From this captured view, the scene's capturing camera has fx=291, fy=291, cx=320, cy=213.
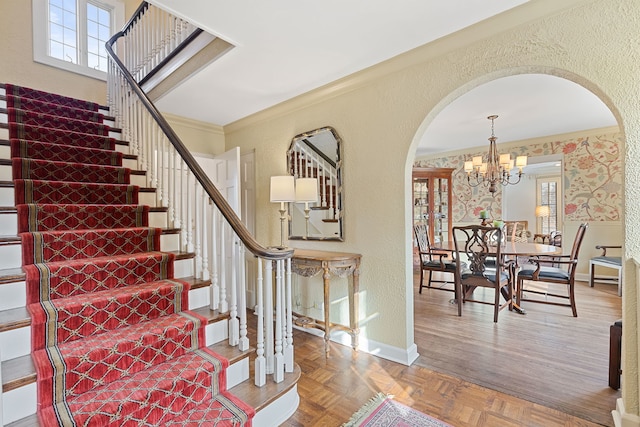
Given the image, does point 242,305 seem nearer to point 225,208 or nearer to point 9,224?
point 225,208

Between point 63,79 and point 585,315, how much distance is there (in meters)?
7.14

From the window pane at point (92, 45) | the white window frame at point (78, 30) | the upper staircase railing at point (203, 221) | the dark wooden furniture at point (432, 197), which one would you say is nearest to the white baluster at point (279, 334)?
the upper staircase railing at point (203, 221)

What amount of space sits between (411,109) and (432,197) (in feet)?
11.6

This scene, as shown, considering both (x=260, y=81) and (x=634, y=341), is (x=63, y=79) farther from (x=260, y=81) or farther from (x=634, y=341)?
(x=634, y=341)

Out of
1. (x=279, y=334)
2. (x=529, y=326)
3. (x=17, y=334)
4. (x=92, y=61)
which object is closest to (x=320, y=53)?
(x=279, y=334)

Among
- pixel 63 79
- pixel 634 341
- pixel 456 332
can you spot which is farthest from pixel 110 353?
pixel 63 79

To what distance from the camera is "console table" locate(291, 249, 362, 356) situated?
2.53m

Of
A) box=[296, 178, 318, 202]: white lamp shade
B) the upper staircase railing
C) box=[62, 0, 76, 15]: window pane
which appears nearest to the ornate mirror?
box=[296, 178, 318, 202]: white lamp shade

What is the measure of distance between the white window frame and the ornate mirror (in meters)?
3.30

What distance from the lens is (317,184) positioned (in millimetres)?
2955

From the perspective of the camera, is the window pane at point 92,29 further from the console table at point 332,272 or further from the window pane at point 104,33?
the console table at point 332,272

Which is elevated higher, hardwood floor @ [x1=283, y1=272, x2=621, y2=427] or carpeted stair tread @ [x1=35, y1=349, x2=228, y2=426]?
carpeted stair tread @ [x1=35, y1=349, x2=228, y2=426]

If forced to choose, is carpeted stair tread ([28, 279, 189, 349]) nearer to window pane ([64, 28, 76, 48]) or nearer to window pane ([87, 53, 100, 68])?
window pane ([87, 53, 100, 68])

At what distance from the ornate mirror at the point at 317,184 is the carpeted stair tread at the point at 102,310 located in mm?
1408
